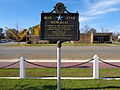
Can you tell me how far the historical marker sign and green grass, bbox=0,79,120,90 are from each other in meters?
1.89

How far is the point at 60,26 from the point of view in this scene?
5.12 metres

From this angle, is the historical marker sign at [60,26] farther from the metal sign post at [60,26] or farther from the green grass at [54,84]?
the green grass at [54,84]

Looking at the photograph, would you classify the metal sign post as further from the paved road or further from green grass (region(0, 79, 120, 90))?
the paved road

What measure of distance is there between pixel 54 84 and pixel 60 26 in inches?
93.6

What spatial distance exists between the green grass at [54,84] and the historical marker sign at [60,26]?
189cm

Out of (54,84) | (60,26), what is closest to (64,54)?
(54,84)

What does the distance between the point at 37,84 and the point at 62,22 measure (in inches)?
106

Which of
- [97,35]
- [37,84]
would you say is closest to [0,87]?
[37,84]

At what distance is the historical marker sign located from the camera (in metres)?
5.10

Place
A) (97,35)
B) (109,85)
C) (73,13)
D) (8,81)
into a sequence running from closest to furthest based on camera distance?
(73,13)
(109,85)
(8,81)
(97,35)

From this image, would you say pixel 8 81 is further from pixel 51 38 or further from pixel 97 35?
pixel 97 35

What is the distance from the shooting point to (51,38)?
5152mm

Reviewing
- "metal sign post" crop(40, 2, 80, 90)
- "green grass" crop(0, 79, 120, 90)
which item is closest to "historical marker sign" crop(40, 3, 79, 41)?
"metal sign post" crop(40, 2, 80, 90)

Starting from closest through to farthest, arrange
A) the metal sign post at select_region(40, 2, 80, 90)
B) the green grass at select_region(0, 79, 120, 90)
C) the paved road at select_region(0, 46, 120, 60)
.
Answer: the metal sign post at select_region(40, 2, 80, 90) < the green grass at select_region(0, 79, 120, 90) < the paved road at select_region(0, 46, 120, 60)
